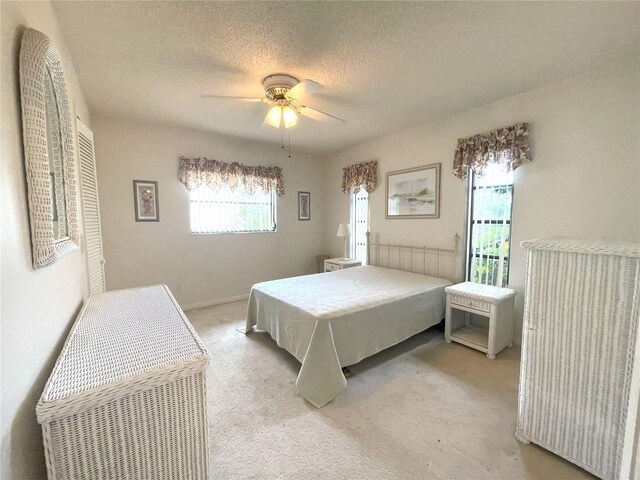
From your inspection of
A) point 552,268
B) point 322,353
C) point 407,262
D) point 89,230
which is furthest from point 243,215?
point 552,268

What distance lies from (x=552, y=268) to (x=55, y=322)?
7.97ft

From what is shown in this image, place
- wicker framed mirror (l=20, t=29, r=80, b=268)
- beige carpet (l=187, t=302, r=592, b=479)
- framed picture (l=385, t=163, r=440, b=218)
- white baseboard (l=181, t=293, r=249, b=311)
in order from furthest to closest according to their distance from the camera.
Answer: white baseboard (l=181, t=293, r=249, b=311)
framed picture (l=385, t=163, r=440, b=218)
beige carpet (l=187, t=302, r=592, b=479)
wicker framed mirror (l=20, t=29, r=80, b=268)

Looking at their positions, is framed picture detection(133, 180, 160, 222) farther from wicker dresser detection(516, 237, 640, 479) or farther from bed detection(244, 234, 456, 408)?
wicker dresser detection(516, 237, 640, 479)

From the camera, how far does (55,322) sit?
119 cm

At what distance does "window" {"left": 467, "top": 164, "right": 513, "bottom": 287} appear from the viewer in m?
2.81

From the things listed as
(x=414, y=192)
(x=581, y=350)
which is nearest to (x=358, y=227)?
(x=414, y=192)

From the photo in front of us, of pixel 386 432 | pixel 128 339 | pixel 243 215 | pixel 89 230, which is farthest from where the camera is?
pixel 243 215

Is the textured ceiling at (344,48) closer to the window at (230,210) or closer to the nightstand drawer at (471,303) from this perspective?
the window at (230,210)

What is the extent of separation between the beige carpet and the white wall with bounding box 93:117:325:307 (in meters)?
1.76

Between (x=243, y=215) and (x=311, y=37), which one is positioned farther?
(x=243, y=215)

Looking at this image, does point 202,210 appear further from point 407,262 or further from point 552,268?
point 552,268

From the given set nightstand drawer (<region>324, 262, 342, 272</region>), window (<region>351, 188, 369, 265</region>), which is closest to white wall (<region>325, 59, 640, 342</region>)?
window (<region>351, 188, 369, 265</region>)

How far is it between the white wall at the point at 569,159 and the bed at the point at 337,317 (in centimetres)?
82

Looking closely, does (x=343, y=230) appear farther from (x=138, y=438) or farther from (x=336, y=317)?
(x=138, y=438)
